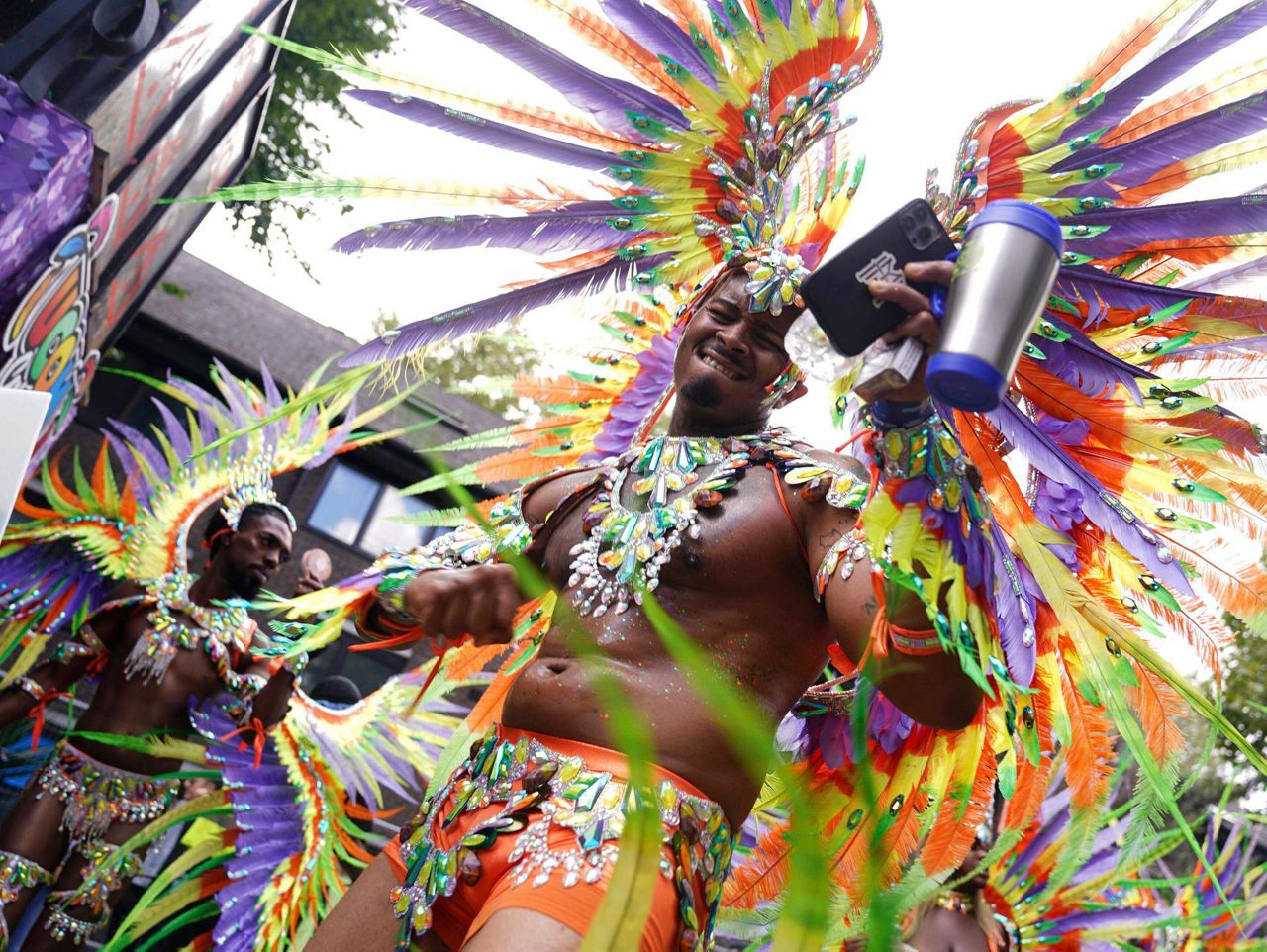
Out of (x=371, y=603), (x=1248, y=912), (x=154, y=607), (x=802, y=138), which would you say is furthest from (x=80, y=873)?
(x=1248, y=912)

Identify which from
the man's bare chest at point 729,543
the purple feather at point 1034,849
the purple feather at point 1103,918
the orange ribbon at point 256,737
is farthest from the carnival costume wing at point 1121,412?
the orange ribbon at point 256,737

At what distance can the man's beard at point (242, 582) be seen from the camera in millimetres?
5242

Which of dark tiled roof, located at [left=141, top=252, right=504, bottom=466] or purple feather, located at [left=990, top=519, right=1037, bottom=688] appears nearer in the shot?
purple feather, located at [left=990, top=519, right=1037, bottom=688]

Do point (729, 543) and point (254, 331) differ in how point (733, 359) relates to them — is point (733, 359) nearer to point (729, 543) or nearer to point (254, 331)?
point (729, 543)

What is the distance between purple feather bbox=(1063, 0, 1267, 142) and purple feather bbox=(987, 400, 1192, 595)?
0.58 metres

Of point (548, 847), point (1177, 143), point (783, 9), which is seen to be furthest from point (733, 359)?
point (548, 847)

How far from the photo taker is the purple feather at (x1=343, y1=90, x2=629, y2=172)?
2.43m

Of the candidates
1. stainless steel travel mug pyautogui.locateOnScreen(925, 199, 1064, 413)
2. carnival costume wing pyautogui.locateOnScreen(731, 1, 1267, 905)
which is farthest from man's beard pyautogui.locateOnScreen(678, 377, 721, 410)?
stainless steel travel mug pyautogui.locateOnScreen(925, 199, 1064, 413)

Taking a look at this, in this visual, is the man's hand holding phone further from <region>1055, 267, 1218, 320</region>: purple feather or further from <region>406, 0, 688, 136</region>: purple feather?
<region>406, 0, 688, 136</region>: purple feather

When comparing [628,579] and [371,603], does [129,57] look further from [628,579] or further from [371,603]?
[628,579]

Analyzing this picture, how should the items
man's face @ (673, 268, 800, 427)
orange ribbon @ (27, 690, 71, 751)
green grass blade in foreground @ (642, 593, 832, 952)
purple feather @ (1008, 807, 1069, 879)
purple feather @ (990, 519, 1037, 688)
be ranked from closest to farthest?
green grass blade in foreground @ (642, 593, 832, 952) < purple feather @ (990, 519, 1037, 688) < man's face @ (673, 268, 800, 427) < purple feather @ (1008, 807, 1069, 879) < orange ribbon @ (27, 690, 71, 751)

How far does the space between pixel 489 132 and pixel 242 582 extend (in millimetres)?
3475

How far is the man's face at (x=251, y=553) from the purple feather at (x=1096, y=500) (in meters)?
4.15

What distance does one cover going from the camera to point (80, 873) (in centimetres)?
473
